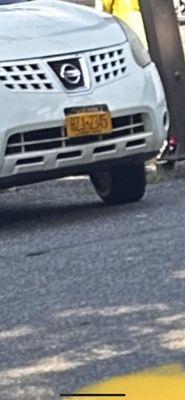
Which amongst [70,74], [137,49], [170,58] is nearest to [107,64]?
[70,74]

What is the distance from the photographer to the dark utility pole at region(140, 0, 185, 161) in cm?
1226

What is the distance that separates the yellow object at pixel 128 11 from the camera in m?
13.6

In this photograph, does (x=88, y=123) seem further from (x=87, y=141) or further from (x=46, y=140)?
(x=46, y=140)

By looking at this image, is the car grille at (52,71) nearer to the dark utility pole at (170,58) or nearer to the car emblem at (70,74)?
the car emblem at (70,74)

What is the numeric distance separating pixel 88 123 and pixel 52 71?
36cm

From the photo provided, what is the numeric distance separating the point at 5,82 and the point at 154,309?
2489mm

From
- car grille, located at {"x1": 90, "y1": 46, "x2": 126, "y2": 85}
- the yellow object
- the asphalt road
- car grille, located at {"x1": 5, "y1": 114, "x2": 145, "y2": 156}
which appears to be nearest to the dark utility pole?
the asphalt road

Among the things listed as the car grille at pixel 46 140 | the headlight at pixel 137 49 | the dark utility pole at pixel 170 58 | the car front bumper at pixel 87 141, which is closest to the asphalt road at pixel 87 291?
the car front bumper at pixel 87 141

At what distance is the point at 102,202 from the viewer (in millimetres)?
11273

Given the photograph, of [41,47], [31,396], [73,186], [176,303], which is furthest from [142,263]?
[73,186]

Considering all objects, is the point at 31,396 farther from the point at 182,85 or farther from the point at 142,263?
the point at 182,85

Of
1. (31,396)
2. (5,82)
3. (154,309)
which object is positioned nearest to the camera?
(31,396)

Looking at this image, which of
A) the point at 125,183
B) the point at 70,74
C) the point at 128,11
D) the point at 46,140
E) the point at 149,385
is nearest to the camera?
the point at 149,385

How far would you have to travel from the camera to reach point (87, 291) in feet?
26.7
